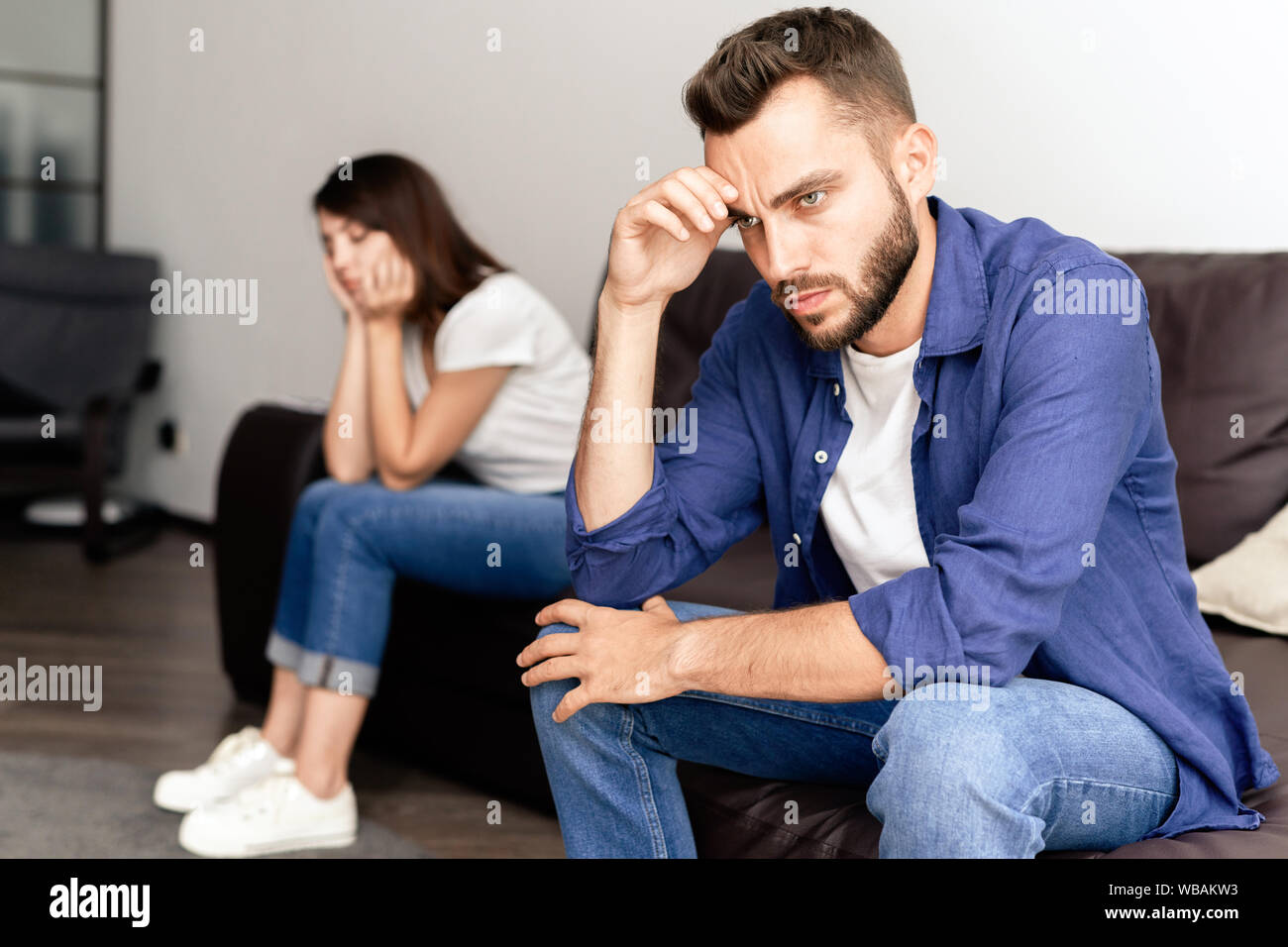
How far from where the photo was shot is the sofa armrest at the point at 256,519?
7.77 ft

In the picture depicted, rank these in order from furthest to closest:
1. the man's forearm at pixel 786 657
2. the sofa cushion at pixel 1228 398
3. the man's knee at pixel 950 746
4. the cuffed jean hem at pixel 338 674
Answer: the cuffed jean hem at pixel 338 674, the sofa cushion at pixel 1228 398, the man's forearm at pixel 786 657, the man's knee at pixel 950 746

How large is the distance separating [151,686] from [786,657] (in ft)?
6.68

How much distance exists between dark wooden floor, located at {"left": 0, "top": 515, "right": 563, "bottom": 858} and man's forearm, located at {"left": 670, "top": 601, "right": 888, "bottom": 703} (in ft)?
2.88

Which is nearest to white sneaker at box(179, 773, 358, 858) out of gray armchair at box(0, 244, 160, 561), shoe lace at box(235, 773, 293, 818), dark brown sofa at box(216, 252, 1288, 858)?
shoe lace at box(235, 773, 293, 818)

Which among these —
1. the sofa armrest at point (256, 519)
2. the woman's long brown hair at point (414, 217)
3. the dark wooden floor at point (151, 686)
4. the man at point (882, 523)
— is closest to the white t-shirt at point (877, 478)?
the man at point (882, 523)

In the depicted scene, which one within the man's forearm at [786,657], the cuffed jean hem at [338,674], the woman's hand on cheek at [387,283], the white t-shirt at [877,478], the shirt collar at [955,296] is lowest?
the cuffed jean hem at [338,674]

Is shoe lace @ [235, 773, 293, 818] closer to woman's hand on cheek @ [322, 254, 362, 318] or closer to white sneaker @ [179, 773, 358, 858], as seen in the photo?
white sneaker @ [179, 773, 358, 858]

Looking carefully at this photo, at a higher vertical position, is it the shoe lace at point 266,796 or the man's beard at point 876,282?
the man's beard at point 876,282

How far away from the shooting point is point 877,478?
1291 millimetres

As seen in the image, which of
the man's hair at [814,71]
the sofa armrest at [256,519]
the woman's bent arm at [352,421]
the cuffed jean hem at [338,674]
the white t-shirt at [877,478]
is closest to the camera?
the man's hair at [814,71]

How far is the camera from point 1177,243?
2236mm

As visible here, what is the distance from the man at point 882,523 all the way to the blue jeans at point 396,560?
0.62 m

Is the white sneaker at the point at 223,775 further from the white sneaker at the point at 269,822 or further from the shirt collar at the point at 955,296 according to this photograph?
the shirt collar at the point at 955,296

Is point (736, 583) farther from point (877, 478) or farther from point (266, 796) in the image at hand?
point (266, 796)
